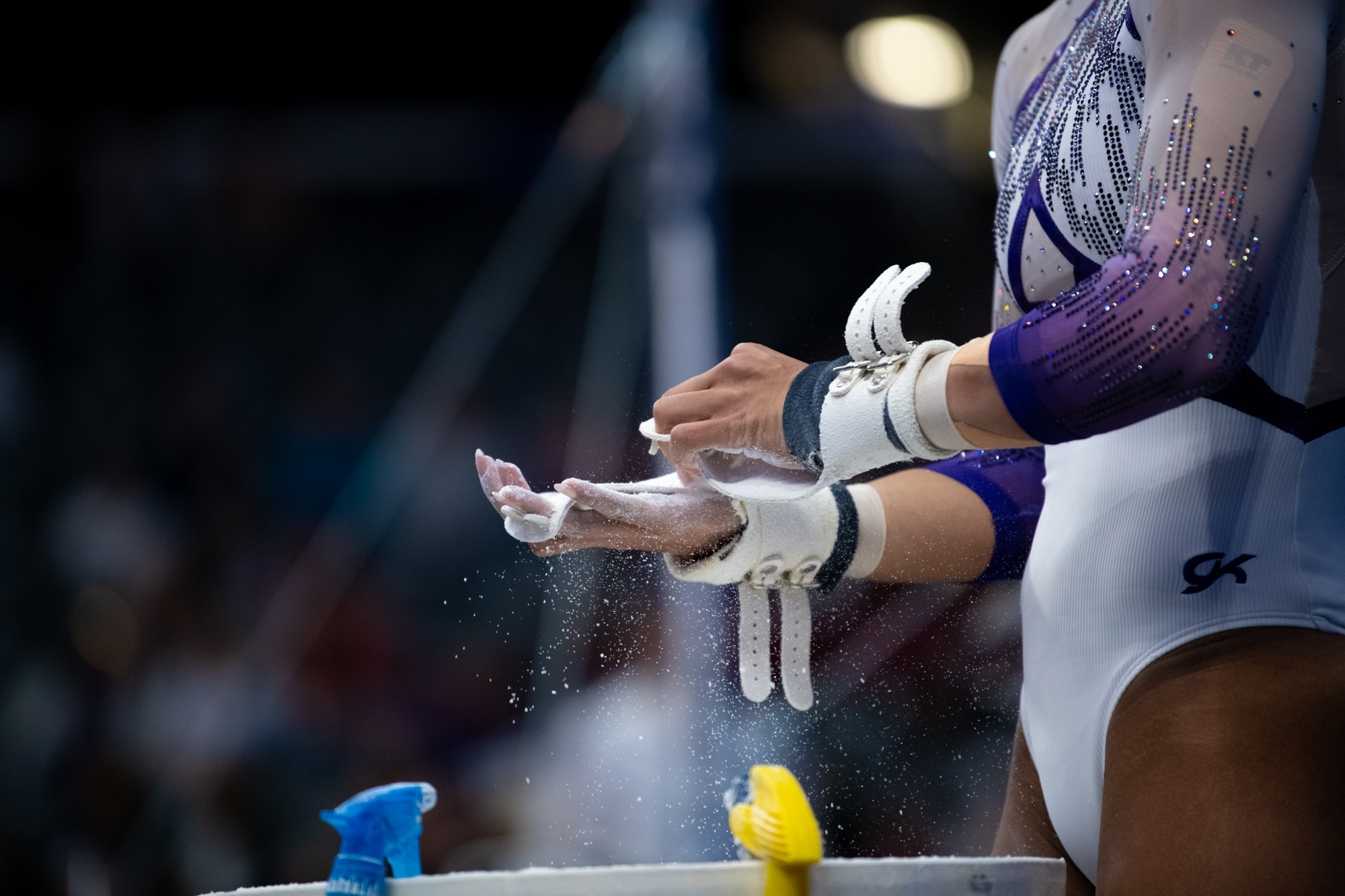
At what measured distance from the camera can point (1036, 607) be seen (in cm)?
81

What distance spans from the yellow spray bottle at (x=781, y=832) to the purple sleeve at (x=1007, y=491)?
328 mm

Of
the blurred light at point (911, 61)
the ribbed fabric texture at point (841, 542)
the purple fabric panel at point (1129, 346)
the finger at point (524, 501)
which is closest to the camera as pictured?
the purple fabric panel at point (1129, 346)

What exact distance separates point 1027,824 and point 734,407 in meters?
0.46

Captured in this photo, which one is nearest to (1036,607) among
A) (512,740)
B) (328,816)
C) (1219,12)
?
(1219,12)

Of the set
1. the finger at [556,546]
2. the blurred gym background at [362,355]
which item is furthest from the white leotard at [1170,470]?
the blurred gym background at [362,355]

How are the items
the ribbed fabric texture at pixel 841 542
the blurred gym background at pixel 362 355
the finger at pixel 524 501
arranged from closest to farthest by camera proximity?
the finger at pixel 524 501 → the ribbed fabric texture at pixel 841 542 → the blurred gym background at pixel 362 355

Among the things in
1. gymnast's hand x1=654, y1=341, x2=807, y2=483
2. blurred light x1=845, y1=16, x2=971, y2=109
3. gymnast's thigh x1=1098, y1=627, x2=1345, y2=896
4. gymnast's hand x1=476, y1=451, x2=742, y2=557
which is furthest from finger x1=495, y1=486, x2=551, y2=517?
blurred light x1=845, y1=16, x2=971, y2=109

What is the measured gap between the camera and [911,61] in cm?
245

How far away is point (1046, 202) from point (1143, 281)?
21cm

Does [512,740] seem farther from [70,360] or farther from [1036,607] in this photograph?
[1036,607]

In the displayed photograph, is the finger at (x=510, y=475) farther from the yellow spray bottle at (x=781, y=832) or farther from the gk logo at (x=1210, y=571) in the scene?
the gk logo at (x=1210, y=571)

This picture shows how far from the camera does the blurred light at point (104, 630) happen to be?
2564mm

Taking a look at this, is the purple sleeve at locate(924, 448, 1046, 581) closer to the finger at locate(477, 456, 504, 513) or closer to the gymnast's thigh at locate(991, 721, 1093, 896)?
the gymnast's thigh at locate(991, 721, 1093, 896)

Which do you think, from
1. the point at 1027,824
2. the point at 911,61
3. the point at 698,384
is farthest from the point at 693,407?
the point at 911,61
